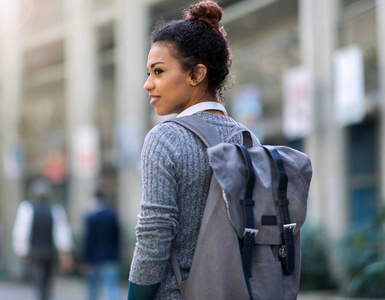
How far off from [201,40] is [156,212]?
64 cm

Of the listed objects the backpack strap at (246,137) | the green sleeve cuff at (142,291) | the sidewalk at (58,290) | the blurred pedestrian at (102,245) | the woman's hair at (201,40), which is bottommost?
the sidewalk at (58,290)

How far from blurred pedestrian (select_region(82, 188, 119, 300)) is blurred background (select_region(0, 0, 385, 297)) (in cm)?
308

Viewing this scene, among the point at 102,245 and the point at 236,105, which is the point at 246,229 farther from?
the point at 236,105

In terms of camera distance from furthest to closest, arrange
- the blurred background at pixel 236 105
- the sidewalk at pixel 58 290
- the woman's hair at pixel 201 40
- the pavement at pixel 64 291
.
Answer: the sidewalk at pixel 58 290
the blurred background at pixel 236 105
the pavement at pixel 64 291
the woman's hair at pixel 201 40

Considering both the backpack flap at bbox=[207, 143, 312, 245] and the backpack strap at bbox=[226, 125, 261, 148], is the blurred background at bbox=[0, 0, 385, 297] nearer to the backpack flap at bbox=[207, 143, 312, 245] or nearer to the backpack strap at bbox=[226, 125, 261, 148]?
the backpack strap at bbox=[226, 125, 261, 148]

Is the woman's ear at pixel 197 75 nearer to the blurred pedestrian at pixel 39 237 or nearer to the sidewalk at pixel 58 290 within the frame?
the blurred pedestrian at pixel 39 237

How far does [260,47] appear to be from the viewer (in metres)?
17.2

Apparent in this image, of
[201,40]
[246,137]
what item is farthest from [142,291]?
[201,40]

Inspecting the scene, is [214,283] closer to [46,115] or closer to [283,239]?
[283,239]

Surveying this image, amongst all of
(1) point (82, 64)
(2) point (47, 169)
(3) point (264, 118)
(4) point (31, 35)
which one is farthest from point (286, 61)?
(4) point (31, 35)

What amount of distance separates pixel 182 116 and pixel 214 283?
62cm

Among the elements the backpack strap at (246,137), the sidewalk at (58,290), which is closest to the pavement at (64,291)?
the sidewalk at (58,290)

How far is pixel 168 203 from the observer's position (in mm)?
2314

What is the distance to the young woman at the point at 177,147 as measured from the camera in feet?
7.55
